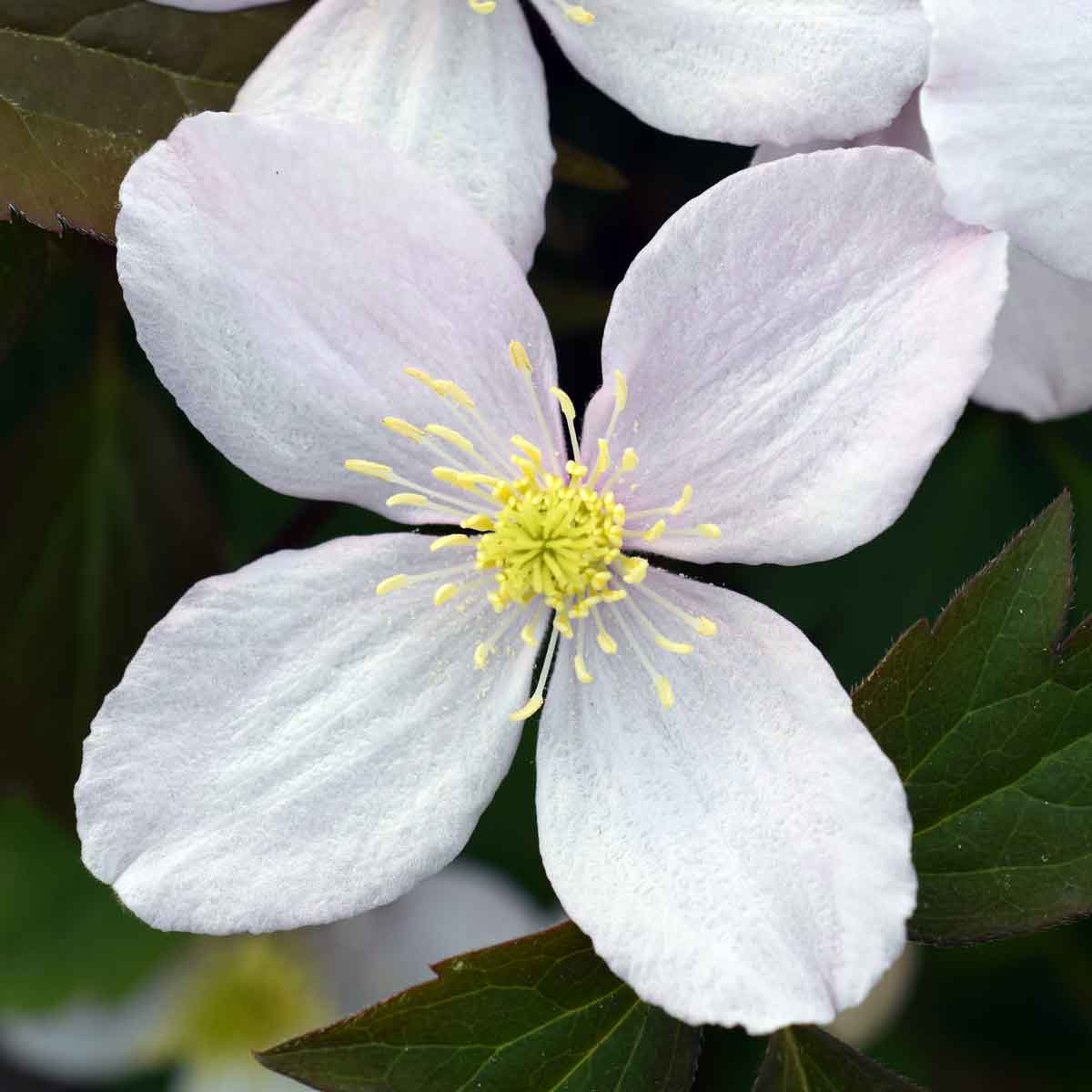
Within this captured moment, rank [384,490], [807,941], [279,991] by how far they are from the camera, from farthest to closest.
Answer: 1. [279,991]
2. [384,490]
3. [807,941]

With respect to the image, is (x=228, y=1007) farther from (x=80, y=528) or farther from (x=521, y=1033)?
(x=521, y=1033)

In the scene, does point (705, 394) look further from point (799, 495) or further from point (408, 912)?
point (408, 912)

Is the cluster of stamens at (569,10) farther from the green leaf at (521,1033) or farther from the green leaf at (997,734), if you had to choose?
the green leaf at (521,1033)

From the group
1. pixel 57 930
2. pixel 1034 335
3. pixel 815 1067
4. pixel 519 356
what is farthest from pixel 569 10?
pixel 57 930

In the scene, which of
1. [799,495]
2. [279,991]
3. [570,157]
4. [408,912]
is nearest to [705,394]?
[799,495]

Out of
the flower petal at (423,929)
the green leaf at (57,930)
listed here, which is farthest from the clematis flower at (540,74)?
the green leaf at (57,930)
